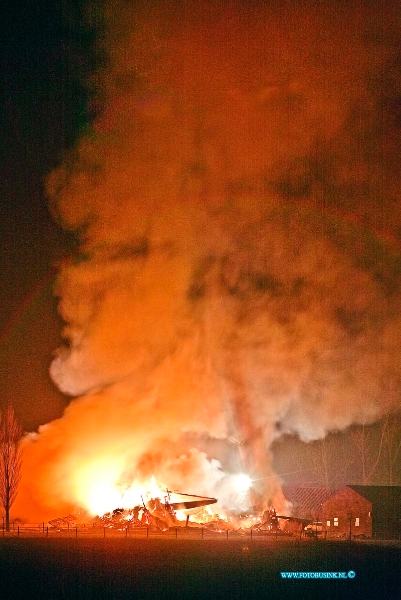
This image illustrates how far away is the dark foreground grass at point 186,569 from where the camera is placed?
27.0 m

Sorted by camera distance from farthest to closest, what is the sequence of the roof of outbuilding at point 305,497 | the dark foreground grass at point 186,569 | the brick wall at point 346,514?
the roof of outbuilding at point 305,497
the brick wall at point 346,514
the dark foreground grass at point 186,569

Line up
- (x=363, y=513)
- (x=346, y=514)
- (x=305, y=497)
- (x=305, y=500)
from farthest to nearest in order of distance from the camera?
(x=305, y=497)
(x=305, y=500)
(x=346, y=514)
(x=363, y=513)

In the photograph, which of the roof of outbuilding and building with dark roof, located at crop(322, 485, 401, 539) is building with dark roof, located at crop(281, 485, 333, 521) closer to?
the roof of outbuilding

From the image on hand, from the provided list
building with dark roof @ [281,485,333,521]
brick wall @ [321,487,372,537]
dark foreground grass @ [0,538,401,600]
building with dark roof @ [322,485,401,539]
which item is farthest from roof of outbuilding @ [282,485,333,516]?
dark foreground grass @ [0,538,401,600]

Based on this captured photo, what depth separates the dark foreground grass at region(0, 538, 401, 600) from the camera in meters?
27.0

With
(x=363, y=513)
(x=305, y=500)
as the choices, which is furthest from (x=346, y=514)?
(x=305, y=500)

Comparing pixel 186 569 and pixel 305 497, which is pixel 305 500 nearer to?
pixel 305 497

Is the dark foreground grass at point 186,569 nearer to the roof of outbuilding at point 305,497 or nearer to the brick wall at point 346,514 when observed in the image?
the brick wall at point 346,514

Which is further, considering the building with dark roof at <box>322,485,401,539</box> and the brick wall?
the brick wall

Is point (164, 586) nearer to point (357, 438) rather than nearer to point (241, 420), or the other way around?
point (241, 420)

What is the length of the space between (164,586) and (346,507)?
33544 mm

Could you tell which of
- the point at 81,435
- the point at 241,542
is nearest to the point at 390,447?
the point at 81,435

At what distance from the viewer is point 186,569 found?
3216 cm

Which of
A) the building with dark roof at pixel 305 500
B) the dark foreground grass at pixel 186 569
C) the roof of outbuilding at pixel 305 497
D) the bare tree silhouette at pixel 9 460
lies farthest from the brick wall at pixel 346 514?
the bare tree silhouette at pixel 9 460
